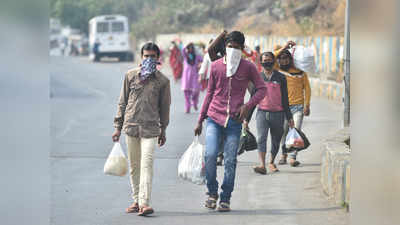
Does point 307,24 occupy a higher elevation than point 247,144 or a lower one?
higher

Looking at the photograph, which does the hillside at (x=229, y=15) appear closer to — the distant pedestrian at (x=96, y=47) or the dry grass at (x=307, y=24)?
the dry grass at (x=307, y=24)

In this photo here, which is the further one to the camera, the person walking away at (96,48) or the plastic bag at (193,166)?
→ the person walking away at (96,48)

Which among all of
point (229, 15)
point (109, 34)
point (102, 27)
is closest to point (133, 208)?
point (109, 34)

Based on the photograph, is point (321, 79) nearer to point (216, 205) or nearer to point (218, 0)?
point (216, 205)

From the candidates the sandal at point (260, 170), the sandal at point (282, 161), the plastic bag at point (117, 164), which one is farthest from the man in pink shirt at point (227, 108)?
the sandal at point (282, 161)

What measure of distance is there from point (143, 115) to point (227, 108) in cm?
78

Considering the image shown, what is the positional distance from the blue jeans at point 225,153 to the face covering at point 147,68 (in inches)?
28.6

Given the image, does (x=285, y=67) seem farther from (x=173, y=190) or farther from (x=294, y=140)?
(x=173, y=190)

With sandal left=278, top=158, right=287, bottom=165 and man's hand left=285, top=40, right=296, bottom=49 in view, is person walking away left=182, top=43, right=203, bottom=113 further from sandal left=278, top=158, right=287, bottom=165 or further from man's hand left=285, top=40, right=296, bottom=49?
man's hand left=285, top=40, right=296, bottom=49

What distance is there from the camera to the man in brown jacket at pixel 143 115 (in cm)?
746

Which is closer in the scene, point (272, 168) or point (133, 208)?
point (133, 208)

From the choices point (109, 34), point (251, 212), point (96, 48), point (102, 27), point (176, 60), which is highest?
point (102, 27)

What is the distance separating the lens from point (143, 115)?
296 inches

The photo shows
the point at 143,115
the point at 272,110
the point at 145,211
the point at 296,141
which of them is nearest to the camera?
the point at 145,211
